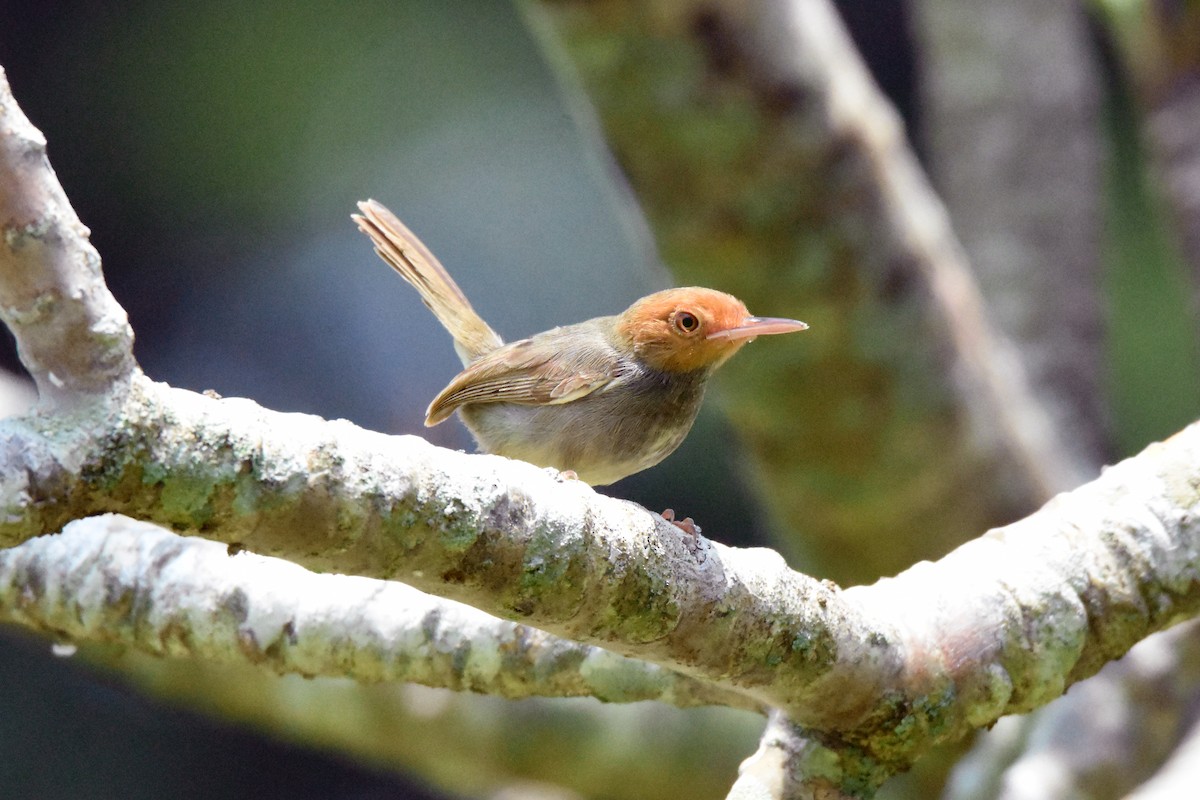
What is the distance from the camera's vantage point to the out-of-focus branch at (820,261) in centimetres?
494

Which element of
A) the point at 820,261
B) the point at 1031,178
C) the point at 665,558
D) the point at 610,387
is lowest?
the point at 665,558

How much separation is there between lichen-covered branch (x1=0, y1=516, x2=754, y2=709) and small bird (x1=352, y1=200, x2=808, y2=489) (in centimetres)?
66

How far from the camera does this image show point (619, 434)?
3.27 metres

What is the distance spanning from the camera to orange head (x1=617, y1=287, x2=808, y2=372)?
3297mm

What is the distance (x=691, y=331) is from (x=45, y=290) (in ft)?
6.49

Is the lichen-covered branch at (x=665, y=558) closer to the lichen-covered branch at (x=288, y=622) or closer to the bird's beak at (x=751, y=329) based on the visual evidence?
the lichen-covered branch at (x=288, y=622)

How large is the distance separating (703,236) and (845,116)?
0.78m

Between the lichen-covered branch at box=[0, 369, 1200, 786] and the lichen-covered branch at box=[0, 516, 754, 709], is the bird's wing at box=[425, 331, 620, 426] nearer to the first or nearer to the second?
the lichen-covered branch at box=[0, 516, 754, 709]

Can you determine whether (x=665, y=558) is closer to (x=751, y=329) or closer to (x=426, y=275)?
(x=751, y=329)

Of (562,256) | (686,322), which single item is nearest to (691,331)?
(686,322)

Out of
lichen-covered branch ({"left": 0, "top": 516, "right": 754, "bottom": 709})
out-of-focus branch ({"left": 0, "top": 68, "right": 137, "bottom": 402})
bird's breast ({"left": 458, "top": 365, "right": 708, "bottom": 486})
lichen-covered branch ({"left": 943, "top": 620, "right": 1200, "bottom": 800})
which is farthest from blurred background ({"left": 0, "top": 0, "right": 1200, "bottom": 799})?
out-of-focus branch ({"left": 0, "top": 68, "right": 137, "bottom": 402})

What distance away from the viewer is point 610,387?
131 inches

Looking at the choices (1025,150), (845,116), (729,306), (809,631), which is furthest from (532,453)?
(1025,150)

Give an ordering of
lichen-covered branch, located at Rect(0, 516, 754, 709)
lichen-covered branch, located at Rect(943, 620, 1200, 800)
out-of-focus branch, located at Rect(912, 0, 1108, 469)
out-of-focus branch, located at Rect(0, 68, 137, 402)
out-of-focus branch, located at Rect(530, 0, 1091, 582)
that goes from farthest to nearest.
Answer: out-of-focus branch, located at Rect(912, 0, 1108, 469), out-of-focus branch, located at Rect(530, 0, 1091, 582), lichen-covered branch, located at Rect(943, 620, 1200, 800), lichen-covered branch, located at Rect(0, 516, 754, 709), out-of-focus branch, located at Rect(0, 68, 137, 402)
